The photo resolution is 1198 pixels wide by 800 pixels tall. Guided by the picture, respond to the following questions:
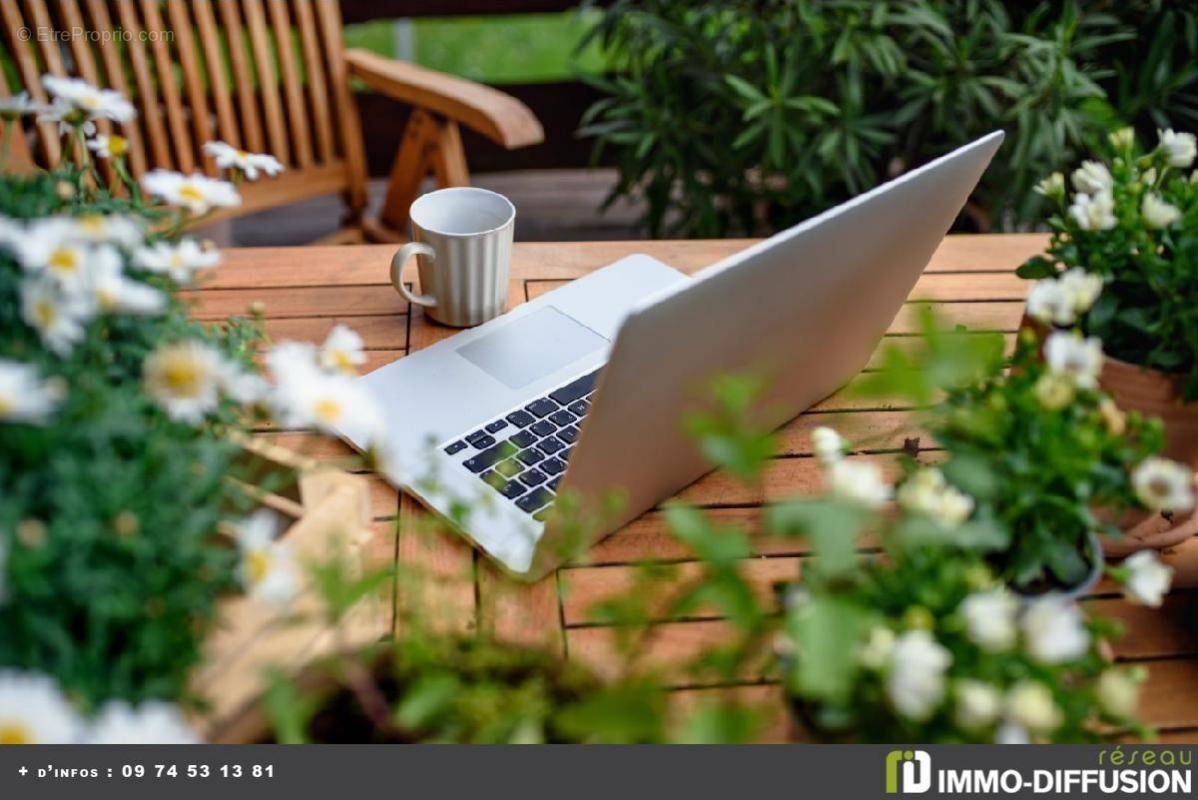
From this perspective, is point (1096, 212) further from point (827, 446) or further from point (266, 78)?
point (266, 78)

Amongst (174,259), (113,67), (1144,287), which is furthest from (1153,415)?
(113,67)

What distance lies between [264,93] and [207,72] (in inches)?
3.9

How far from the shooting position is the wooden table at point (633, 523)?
2.75ft

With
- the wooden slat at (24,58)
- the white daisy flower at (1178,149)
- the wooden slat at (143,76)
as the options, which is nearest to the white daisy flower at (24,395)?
the white daisy flower at (1178,149)

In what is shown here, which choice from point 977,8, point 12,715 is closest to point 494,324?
point 12,715

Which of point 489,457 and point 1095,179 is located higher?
point 1095,179

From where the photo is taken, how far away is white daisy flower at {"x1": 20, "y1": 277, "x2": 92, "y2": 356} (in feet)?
2.06

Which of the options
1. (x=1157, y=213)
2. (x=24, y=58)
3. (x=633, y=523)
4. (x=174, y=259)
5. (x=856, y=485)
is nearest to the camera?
(x=856, y=485)

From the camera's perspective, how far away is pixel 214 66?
69.9 inches

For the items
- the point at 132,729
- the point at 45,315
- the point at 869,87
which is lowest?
the point at 869,87

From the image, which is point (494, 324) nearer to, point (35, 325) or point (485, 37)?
point (35, 325)

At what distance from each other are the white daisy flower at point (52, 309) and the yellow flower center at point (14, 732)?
0.23 metres

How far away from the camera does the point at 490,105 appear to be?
5.31 feet

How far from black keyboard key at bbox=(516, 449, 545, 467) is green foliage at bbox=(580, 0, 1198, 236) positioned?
101 centimetres
